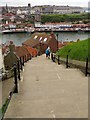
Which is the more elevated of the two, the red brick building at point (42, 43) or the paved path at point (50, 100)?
the paved path at point (50, 100)

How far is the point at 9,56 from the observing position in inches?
819

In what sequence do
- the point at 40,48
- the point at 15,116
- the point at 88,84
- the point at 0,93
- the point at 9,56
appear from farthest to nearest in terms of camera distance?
the point at 40,48, the point at 9,56, the point at 0,93, the point at 88,84, the point at 15,116

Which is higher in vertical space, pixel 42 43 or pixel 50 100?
pixel 50 100

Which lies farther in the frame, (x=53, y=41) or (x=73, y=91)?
(x=53, y=41)

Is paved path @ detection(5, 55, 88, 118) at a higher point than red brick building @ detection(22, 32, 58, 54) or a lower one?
higher

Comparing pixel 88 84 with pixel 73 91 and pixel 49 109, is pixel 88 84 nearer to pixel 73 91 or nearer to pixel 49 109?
pixel 73 91

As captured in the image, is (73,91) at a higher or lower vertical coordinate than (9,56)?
higher

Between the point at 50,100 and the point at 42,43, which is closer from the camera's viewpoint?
the point at 50,100

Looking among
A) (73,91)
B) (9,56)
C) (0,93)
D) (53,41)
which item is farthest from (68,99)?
(53,41)

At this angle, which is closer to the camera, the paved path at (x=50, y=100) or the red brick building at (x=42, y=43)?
the paved path at (x=50, y=100)

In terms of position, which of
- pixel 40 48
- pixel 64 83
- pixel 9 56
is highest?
pixel 64 83

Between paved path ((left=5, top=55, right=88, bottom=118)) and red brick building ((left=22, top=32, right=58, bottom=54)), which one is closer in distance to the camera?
paved path ((left=5, top=55, right=88, bottom=118))

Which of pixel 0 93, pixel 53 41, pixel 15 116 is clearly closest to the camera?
A: pixel 15 116

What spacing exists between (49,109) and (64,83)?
215cm
